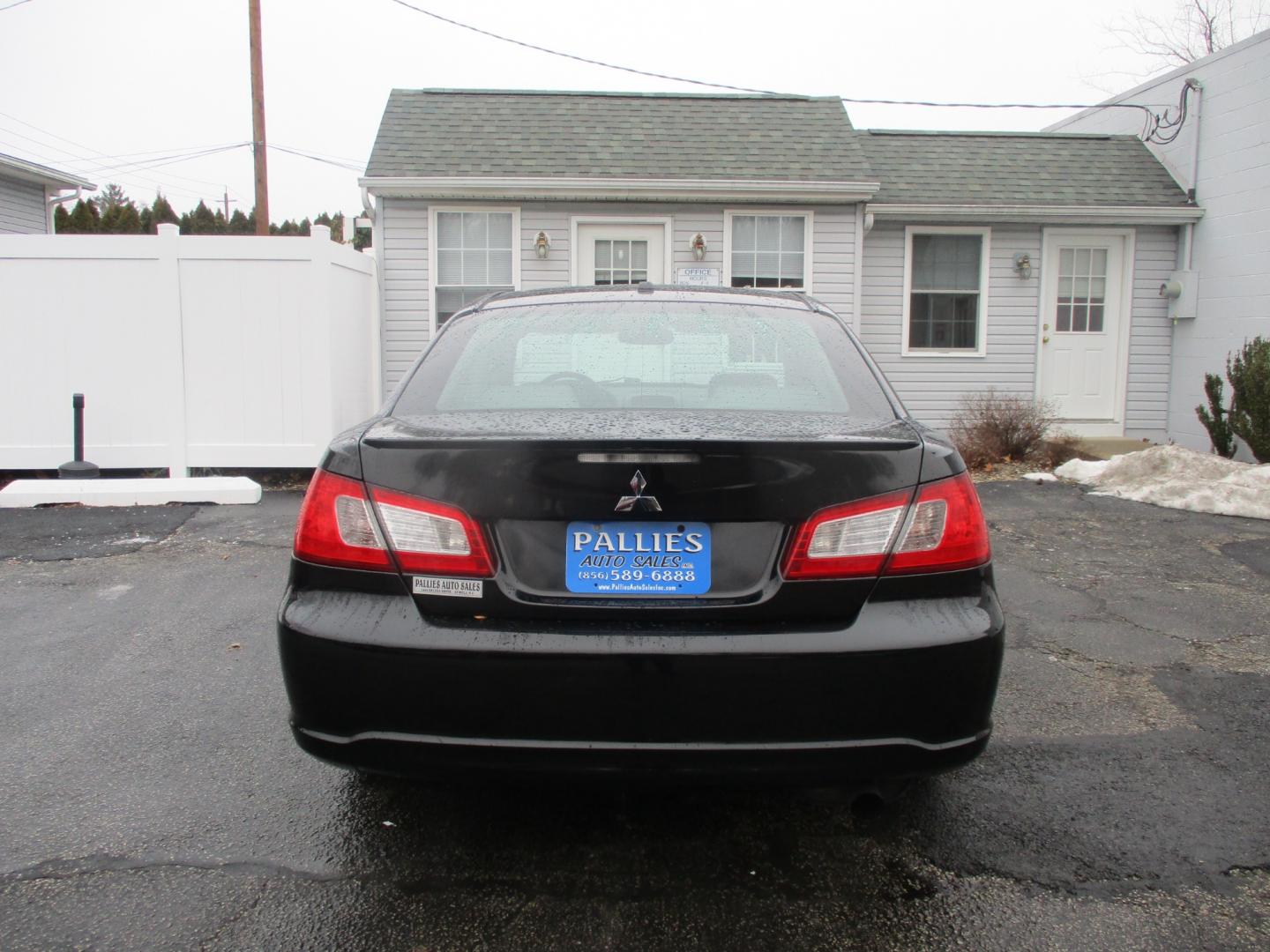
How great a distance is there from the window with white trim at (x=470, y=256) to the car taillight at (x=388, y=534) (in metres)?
9.18

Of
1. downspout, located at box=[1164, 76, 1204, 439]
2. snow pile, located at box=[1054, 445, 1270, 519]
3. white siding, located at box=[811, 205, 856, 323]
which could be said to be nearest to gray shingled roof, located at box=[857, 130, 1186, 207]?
downspout, located at box=[1164, 76, 1204, 439]

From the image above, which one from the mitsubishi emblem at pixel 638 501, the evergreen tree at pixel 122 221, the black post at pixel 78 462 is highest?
the evergreen tree at pixel 122 221

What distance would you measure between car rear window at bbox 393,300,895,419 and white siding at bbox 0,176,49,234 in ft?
60.5

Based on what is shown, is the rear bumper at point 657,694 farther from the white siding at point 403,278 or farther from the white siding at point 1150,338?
the white siding at point 1150,338

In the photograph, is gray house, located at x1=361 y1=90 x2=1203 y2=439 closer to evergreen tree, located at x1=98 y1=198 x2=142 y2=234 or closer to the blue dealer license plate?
the blue dealer license plate

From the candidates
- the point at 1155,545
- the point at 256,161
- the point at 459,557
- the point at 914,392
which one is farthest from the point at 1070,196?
the point at 256,161

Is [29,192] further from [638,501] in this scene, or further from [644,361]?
→ [638,501]

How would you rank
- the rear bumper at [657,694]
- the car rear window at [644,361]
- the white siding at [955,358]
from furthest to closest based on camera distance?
the white siding at [955,358] < the car rear window at [644,361] < the rear bumper at [657,694]

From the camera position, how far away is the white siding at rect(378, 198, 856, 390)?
433 inches

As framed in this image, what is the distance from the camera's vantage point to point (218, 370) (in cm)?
840

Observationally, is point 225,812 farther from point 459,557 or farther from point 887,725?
point 887,725

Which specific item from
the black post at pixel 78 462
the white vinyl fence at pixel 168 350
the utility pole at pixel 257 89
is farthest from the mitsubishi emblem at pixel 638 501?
the utility pole at pixel 257 89

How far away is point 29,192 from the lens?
18516 millimetres

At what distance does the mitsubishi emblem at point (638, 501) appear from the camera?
2.06 metres
